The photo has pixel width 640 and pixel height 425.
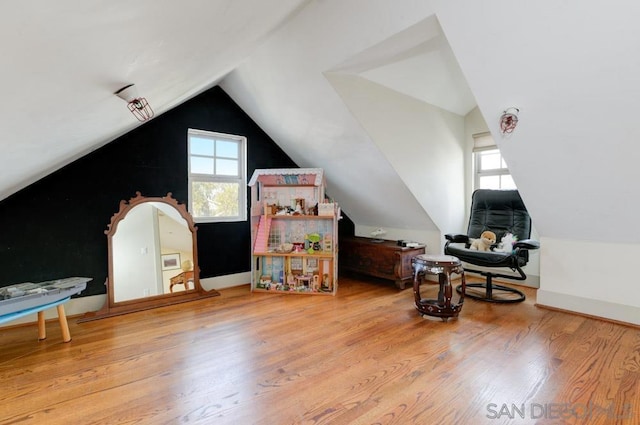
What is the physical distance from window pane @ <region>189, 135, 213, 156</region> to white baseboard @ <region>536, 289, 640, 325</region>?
3.99 metres

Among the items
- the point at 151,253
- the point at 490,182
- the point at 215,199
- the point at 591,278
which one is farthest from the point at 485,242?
the point at 151,253

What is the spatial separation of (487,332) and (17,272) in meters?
4.08

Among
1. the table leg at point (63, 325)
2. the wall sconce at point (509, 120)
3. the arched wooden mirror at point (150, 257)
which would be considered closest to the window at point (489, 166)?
the wall sconce at point (509, 120)

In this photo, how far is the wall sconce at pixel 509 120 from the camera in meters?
2.29

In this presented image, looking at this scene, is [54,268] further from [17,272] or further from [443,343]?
[443,343]

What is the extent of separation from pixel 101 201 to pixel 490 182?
460 cm

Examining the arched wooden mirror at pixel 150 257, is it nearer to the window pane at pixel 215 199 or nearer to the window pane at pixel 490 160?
the window pane at pixel 215 199

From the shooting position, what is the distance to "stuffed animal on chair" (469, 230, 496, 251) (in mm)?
3303

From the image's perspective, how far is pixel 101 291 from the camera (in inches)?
120

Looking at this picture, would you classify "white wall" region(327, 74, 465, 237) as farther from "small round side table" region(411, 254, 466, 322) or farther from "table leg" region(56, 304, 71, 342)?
"table leg" region(56, 304, 71, 342)

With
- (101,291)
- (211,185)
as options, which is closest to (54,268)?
(101,291)

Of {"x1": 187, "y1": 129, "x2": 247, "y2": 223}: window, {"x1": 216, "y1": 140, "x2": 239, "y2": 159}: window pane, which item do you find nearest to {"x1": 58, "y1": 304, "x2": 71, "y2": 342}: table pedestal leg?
{"x1": 187, "y1": 129, "x2": 247, "y2": 223}: window

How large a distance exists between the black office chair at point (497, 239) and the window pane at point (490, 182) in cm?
54

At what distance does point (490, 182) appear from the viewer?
4.05m
